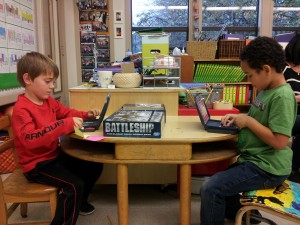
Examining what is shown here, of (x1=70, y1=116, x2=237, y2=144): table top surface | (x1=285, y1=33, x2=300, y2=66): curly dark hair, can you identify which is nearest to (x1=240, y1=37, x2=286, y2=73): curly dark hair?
(x1=70, y1=116, x2=237, y2=144): table top surface

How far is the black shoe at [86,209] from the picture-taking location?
5.94ft

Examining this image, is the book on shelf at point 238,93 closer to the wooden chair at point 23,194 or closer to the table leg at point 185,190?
the table leg at point 185,190

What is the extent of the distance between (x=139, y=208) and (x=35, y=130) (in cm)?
94

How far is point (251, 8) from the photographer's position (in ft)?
14.6

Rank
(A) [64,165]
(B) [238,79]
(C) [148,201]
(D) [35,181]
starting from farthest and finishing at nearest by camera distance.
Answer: (B) [238,79], (C) [148,201], (A) [64,165], (D) [35,181]

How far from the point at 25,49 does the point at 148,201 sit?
6.68ft

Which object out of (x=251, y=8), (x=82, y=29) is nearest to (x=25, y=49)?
(x=82, y=29)

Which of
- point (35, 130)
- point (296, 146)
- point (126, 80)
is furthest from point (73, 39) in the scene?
point (296, 146)

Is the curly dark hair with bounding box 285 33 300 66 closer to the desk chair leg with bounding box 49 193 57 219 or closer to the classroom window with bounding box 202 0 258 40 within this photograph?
the desk chair leg with bounding box 49 193 57 219

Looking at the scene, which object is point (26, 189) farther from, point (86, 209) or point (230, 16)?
point (230, 16)

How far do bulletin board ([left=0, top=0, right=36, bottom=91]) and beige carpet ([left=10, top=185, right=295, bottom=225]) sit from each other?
1.25 meters

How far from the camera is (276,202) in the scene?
1.13m

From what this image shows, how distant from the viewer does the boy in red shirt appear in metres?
1.29

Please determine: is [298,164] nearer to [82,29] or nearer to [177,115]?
[177,115]
